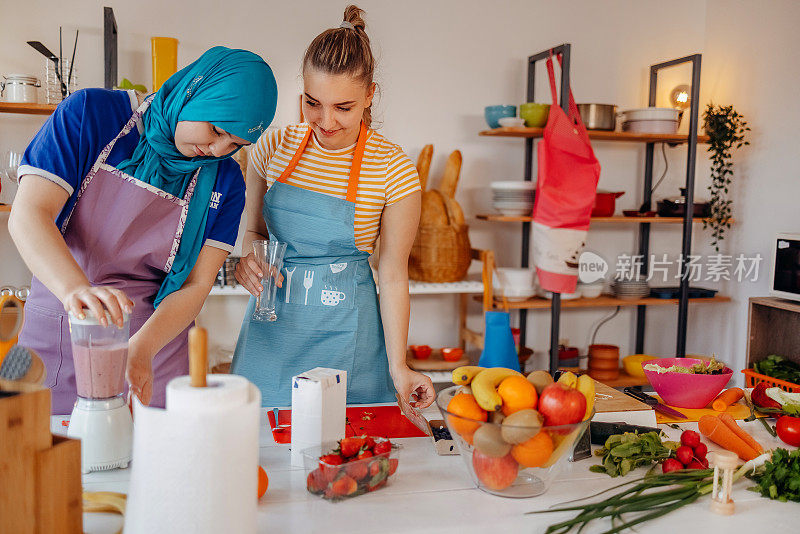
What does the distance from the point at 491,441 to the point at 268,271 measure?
784mm

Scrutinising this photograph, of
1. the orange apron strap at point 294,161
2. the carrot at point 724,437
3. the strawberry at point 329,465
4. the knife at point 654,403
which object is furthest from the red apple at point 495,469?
the orange apron strap at point 294,161

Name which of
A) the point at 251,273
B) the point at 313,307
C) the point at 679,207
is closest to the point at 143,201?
the point at 251,273

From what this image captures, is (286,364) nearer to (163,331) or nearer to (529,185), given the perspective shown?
(163,331)

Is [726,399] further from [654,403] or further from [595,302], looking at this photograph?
[595,302]

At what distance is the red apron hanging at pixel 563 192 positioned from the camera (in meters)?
3.38

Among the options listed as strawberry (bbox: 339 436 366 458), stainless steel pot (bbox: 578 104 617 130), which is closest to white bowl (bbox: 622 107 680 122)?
stainless steel pot (bbox: 578 104 617 130)

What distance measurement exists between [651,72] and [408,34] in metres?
1.46

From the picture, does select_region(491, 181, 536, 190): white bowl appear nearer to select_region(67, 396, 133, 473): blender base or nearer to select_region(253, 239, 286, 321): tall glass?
select_region(253, 239, 286, 321): tall glass

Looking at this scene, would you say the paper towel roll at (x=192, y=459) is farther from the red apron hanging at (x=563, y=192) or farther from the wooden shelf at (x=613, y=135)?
the wooden shelf at (x=613, y=135)

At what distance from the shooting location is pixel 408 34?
3719mm

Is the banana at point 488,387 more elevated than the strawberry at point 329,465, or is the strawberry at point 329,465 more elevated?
the banana at point 488,387

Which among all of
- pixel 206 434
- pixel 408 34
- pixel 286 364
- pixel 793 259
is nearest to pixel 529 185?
pixel 408 34

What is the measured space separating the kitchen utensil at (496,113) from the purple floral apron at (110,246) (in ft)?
7.28

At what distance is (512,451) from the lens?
3.72 ft
